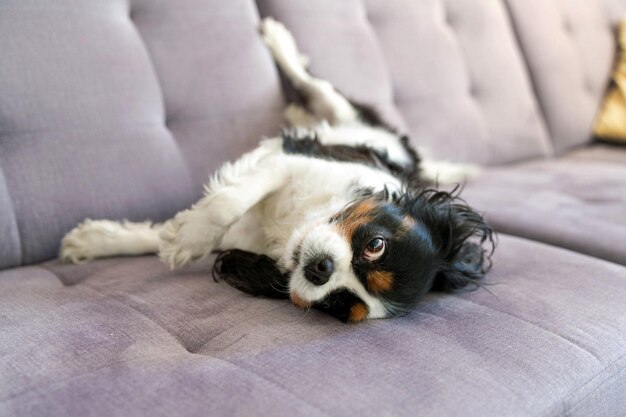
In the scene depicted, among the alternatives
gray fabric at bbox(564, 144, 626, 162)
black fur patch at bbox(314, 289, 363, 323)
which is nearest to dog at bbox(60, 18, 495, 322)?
black fur patch at bbox(314, 289, 363, 323)

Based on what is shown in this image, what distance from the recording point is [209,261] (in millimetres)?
1562

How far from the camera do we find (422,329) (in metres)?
1.16

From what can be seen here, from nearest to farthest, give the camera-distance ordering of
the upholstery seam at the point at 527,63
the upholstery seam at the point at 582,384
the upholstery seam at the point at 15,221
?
1. the upholstery seam at the point at 582,384
2. the upholstery seam at the point at 15,221
3. the upholstery seam at the point at 527,63

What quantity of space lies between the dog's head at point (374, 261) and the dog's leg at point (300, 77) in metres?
0.68

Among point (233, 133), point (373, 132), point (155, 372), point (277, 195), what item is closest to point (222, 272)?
point (277, 195)

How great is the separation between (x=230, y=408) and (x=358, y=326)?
1.35ft

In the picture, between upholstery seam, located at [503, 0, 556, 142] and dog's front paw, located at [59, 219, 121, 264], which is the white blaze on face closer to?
dog's front paw, located at [59, 219, 121, 264]

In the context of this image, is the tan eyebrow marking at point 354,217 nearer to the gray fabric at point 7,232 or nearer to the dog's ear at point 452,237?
the dog's ear at point 452,237

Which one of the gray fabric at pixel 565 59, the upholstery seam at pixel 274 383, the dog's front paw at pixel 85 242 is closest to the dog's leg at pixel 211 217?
the dog's front paw at pixel 85 242

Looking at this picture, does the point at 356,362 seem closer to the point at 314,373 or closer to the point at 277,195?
the point at 314,373

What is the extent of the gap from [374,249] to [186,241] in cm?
48

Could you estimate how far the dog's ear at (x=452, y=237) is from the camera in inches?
54.7

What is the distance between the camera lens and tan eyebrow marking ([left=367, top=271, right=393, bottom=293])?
4.10 ft

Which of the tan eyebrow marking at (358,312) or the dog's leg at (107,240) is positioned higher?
the dog's leg at (107,240)
